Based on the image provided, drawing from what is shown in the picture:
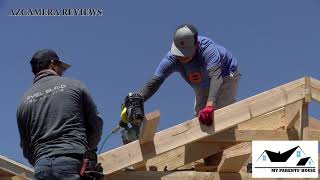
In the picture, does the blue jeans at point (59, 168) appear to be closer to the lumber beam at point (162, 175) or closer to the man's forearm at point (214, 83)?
the lumber beam at point (162, 175)

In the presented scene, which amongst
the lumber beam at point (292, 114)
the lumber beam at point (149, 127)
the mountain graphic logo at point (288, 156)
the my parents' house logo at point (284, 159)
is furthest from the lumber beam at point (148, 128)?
the lumber beam at point (292, 114)

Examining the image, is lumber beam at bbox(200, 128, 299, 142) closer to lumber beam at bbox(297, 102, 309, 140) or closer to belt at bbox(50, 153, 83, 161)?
lumber beam at bbox(297, 102, 309, 140)

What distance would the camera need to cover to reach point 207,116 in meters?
4.92

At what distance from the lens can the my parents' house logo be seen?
545cm

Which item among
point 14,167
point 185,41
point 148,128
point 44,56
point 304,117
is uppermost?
point 185,41

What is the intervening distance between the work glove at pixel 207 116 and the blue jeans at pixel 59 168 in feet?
4.52

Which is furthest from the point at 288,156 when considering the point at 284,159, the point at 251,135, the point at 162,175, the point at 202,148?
the point at 162,175

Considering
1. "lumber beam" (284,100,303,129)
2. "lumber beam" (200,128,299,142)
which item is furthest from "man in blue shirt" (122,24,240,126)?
"lumber beam" (284,100,303,129)

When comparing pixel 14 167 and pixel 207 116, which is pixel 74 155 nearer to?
pixel 207 116

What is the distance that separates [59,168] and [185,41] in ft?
6.61

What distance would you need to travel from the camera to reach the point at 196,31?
18.0 ft

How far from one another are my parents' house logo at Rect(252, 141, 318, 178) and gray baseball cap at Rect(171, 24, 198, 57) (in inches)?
39.4

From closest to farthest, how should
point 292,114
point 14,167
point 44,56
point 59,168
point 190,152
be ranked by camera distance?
1. point 59,168
2. point 44,56
3. point 190,152
4. point 14,167
5. point 292,114

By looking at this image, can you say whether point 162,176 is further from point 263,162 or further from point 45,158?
point 45,158
